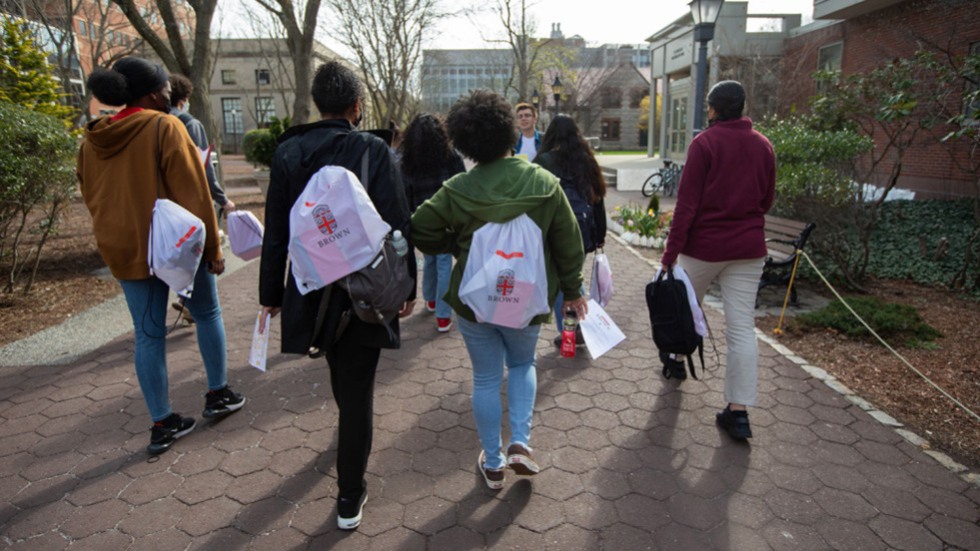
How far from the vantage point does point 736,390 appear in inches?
128

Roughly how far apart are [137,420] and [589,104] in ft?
153

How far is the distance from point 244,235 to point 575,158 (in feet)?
7.01

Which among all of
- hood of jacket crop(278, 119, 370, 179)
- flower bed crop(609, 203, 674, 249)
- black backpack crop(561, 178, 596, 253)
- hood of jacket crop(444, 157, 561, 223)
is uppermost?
hood of jacket crop(278, 119, 370, 179)

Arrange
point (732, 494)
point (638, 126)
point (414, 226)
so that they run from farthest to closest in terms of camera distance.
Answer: point (638, 126) → point (732, 494) → point (414, 226)

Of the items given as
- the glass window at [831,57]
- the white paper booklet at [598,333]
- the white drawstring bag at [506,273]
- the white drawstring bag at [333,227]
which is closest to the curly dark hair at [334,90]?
the white drawstring bag at [333,227]

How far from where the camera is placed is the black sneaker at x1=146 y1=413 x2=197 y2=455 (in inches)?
123

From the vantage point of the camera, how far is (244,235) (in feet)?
11.3

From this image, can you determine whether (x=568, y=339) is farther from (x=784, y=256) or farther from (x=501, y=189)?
(x=784, y=256)

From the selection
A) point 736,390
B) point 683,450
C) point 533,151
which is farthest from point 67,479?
point 533,151

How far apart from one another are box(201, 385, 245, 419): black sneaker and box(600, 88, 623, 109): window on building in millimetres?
52165

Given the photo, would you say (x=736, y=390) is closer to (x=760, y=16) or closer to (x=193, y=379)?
(x=193, y=379)

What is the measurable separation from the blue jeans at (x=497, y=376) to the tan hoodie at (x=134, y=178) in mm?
1561

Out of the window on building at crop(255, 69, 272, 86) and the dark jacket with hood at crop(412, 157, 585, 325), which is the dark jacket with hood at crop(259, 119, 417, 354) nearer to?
the dark jacket with hood at crop(412, 157, 585, 325)

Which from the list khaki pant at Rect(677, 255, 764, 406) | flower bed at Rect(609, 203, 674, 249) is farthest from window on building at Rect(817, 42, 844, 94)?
khaki pant at Rect(677, 255, 764, 406)
